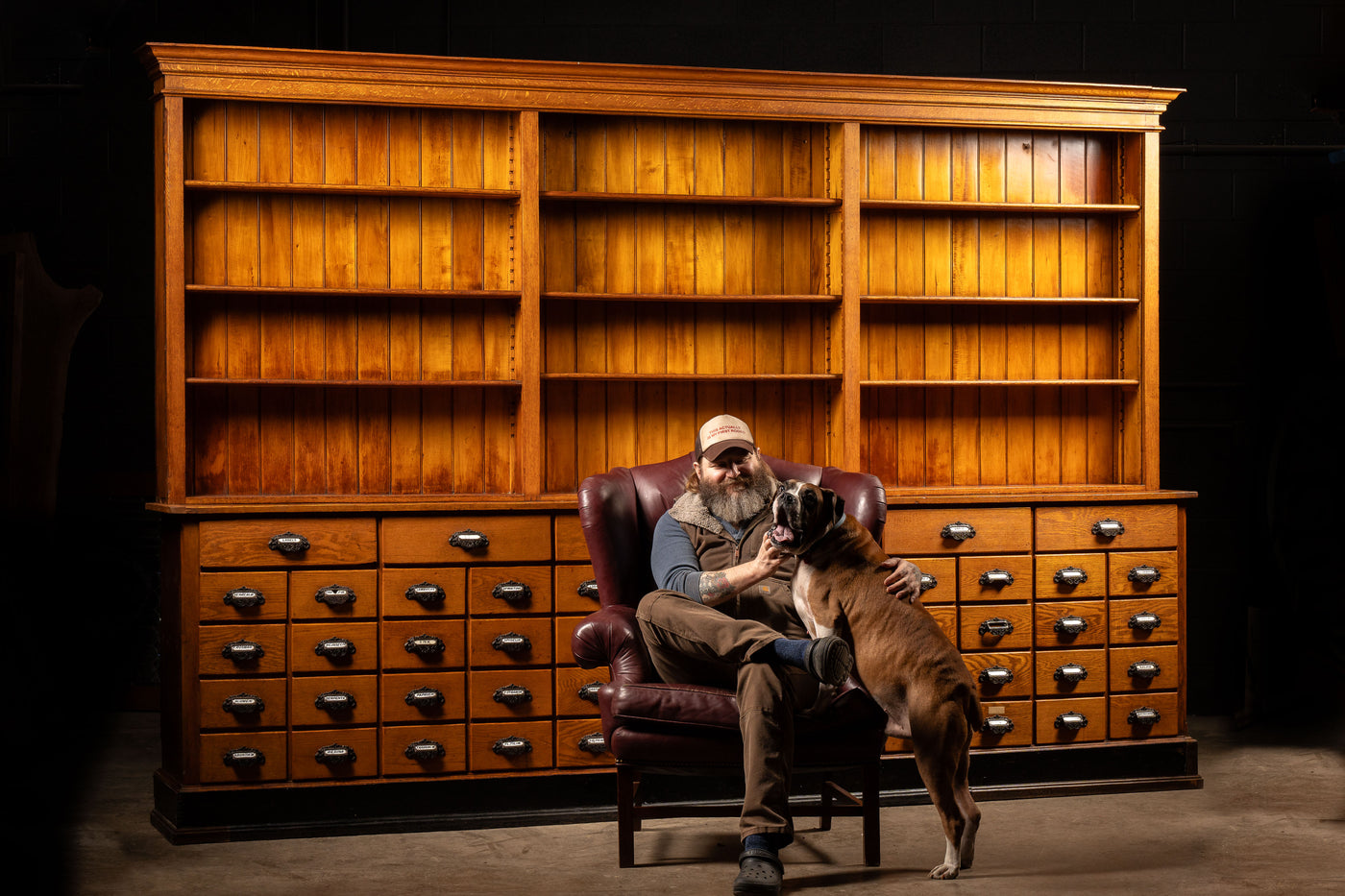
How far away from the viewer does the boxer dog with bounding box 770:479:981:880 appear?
2.93 metres

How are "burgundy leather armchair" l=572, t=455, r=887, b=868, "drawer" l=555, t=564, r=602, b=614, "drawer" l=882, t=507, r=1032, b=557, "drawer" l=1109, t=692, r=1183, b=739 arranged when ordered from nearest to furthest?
"burgundy leather armchair" l=572, t=455, r=887, b=868
"drawer" l=555, t=564, r=602, b=614
"drawer" l=882, t=507, r=1032, b=557
"drawer" l=1109, t=692, r=1183, b=739

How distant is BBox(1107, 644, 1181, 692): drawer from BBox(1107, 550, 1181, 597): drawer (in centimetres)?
18

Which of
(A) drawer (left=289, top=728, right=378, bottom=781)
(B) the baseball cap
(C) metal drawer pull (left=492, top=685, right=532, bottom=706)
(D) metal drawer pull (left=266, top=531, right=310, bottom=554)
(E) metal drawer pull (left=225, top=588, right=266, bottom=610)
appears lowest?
(A) drawer (left=289, top=728, right=378, bottom=781)

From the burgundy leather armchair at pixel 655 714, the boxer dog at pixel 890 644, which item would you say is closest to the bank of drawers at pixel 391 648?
the burgundy leather armchair at pixel 655 714

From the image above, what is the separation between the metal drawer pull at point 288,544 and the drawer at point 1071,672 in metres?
2.26

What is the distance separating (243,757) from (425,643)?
1.91 ft

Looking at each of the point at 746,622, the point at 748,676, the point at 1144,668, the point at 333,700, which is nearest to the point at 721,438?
the point at 746,622

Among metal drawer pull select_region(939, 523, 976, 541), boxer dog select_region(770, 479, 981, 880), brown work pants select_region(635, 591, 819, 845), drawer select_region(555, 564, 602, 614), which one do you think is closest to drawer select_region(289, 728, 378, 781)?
drawer select_region(555, 564, 602, 614)

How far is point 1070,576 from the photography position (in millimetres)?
3982

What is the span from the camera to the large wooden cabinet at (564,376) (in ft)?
11.9

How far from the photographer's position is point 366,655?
12.0ft

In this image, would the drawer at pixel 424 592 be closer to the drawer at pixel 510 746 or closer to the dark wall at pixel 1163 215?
the drawer at pixel 510 746

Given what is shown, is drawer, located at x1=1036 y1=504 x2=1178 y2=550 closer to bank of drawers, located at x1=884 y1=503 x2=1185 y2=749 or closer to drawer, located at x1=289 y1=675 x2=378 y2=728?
bank of drawers, located at x1=884 y1=503 x2=1185 y2=749

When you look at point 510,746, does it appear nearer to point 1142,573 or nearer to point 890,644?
point 890,644
